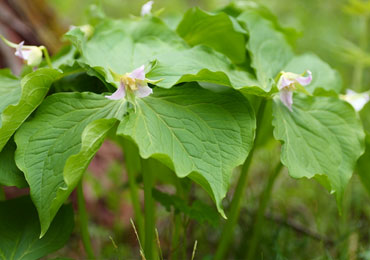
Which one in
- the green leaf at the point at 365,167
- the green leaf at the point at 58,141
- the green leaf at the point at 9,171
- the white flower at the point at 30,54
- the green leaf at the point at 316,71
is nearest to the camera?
the green leaf at the point at 58,141

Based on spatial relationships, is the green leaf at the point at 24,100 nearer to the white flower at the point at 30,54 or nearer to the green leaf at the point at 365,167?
the white flower at the point at 30,54

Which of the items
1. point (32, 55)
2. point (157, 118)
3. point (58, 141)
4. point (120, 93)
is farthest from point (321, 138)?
point (32, 55)

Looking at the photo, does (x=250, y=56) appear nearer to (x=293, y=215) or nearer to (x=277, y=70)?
(x=277, y=70)

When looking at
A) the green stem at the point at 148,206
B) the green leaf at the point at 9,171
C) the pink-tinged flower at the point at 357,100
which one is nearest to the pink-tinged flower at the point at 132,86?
the green stem at the point at 148,206

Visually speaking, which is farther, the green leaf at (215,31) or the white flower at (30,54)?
the green leaf at (215,31)

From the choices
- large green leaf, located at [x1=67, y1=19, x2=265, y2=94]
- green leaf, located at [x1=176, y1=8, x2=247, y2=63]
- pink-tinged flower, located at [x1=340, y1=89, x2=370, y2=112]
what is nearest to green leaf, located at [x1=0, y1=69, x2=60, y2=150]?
large green leaf, located at [x1=67, y1=19, x2=265, y2=94]

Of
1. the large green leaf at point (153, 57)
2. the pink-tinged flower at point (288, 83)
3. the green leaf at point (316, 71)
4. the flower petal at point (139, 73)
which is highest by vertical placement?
the flower petal at point (139, 73)

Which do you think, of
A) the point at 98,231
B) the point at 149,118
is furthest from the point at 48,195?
the point at 98,231
